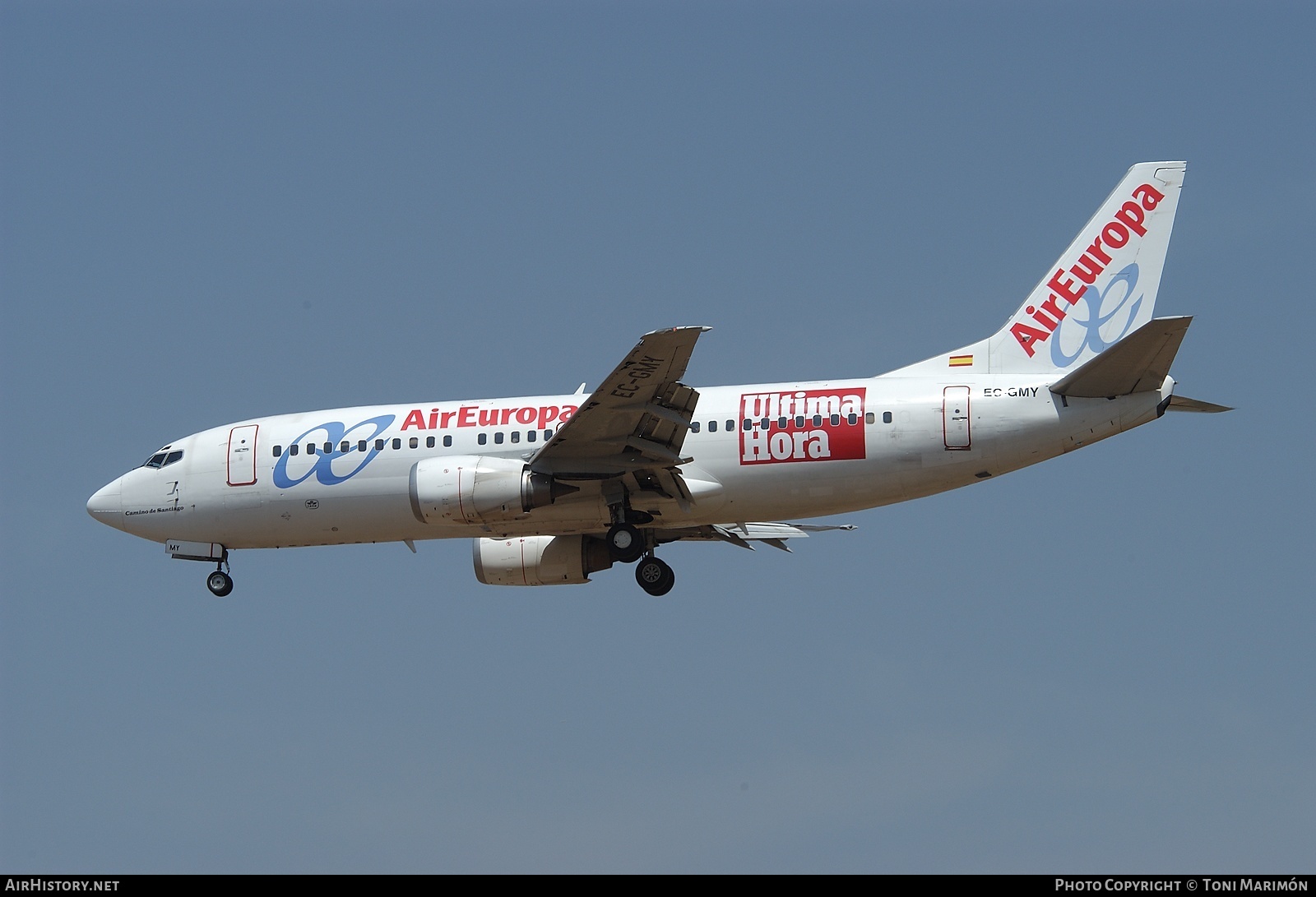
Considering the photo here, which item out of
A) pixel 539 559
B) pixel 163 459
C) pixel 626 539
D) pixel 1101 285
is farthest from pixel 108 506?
pixel 1101 285

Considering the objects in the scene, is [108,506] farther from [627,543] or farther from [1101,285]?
[1101,285]

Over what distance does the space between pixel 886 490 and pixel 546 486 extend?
6.61 metres

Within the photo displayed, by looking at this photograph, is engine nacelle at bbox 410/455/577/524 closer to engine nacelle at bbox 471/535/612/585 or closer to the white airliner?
the white airliner

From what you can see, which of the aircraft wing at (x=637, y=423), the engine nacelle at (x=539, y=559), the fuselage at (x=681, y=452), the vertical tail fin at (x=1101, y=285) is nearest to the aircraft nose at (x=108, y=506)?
the fuselage at (x=681, y=452)

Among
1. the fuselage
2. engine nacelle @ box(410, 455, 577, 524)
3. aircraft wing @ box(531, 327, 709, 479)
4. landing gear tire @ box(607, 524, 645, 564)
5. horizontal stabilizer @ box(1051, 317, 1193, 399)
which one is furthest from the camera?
landing gear tire @ box(607, 524, 645, 564)

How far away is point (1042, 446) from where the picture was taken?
3503cm

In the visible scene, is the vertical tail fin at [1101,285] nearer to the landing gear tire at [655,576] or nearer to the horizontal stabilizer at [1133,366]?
the horizontal stabilizer at [1133,366]

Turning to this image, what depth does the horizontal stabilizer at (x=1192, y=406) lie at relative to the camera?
1353 inches

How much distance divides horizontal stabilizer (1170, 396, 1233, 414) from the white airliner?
5cm

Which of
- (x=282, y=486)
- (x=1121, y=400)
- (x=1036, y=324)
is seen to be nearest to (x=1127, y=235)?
(x=1036, y=324)

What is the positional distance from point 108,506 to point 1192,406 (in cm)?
2306

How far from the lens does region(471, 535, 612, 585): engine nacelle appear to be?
40.4 m

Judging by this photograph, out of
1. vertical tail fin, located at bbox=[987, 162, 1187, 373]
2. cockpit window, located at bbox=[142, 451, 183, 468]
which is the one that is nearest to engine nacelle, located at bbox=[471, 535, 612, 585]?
cockpit window, located at bbox=[142, 451, 183, 468]

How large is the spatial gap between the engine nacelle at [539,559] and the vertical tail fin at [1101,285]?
967 cm
